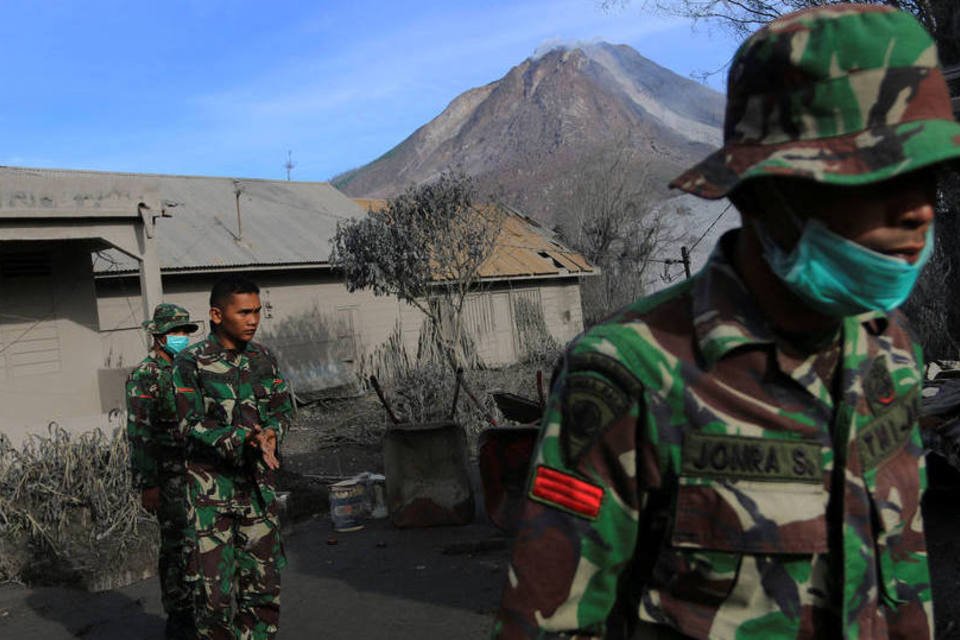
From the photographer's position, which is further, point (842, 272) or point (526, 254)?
point (526, 254)

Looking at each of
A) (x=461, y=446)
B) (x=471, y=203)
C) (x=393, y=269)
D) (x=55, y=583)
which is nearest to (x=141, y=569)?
(x=55, y=583)

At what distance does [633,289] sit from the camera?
2980cm

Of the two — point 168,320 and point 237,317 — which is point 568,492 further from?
point 168,320

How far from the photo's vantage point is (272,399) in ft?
15.6

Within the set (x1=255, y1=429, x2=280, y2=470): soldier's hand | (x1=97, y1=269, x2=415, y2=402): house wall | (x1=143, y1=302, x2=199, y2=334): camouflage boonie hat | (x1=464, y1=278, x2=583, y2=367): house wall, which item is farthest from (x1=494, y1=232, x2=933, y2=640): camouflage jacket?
(x1=464, y1=278, x2=583, y2=367): house wall

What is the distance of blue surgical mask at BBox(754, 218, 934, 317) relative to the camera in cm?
124

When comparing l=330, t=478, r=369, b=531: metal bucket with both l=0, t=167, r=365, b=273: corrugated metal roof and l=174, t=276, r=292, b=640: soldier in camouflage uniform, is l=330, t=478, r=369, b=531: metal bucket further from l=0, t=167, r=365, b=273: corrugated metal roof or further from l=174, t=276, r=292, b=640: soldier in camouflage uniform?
l=0, t=167, r=365, b=273: corrugated metal roof

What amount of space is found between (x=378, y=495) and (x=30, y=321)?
6.98 m

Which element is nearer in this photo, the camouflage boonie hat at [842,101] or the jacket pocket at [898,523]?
the camouflage boonie hat at [842,101]

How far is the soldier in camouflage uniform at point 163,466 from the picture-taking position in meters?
5.51

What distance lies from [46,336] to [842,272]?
13.3 m

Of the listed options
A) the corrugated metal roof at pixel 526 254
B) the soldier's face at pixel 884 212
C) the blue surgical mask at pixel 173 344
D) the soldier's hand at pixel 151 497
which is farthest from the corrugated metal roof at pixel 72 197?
the soldier's face at pixel 884 212

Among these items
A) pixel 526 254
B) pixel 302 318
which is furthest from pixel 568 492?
pixel 526 254

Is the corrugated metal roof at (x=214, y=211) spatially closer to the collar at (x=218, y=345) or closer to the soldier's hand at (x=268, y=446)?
the collar at (x=218, y=345)
